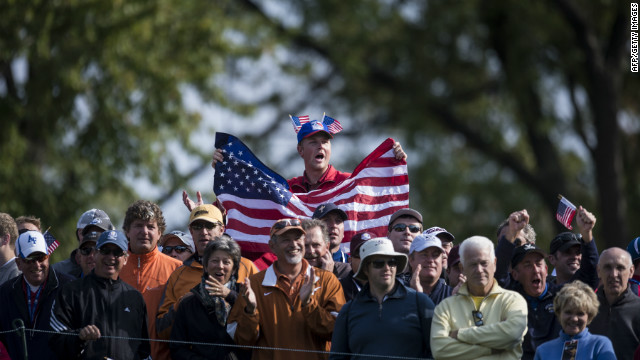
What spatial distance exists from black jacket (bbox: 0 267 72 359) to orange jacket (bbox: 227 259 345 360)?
1528 millimetres

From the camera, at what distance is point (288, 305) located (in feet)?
27.8

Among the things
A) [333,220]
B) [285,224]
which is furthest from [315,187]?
[285,224]

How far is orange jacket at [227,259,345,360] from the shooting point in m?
8.33

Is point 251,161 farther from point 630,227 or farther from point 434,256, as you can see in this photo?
point 630,227

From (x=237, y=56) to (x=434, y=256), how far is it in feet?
56.3

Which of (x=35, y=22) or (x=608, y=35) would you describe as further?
(x=608, y=35)

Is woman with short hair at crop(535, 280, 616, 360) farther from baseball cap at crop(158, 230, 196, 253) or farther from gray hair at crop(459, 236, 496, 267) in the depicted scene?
baseball cap at crop(158, 230, 196, 253)

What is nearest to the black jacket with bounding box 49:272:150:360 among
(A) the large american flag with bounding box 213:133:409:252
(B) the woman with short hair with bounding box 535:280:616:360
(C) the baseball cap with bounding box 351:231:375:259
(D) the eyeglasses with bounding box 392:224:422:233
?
(C) the baseball cap with bounding box 351:231:375:259

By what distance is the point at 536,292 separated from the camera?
8.86m

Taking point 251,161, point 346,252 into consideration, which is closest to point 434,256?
point 346,252

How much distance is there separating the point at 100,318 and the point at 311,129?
286cm

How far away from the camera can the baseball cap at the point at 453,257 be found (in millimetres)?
9164

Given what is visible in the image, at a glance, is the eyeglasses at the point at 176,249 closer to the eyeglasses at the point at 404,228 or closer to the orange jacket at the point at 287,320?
the orange jacket at the point at 287,320

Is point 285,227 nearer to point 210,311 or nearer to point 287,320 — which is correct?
point 287,320
